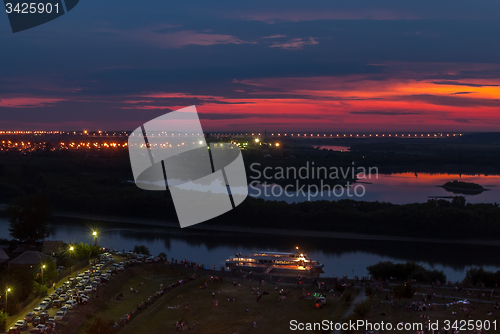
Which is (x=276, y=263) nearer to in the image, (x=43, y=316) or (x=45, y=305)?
(x=45, y=305)

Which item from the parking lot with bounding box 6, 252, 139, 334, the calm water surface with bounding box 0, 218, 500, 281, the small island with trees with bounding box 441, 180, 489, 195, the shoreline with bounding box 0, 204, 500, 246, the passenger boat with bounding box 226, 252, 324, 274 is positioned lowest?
the small island with trees with bounding box 441, 180, 489, 195

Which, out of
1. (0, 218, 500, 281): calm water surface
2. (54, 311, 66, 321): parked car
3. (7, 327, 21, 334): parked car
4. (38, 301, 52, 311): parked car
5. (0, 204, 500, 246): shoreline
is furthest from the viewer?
(0, 204, 500, 246): shoreline

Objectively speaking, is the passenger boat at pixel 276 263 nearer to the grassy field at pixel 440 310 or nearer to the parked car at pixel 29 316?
the grassy field at pixel 440 310

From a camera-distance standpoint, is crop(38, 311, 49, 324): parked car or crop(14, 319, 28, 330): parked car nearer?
crop(14, 319, 28, 330): parked car

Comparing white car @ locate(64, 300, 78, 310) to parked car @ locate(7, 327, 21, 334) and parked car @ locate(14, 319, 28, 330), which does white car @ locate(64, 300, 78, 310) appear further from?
parked car @ locate(7, 327, 21, 334)

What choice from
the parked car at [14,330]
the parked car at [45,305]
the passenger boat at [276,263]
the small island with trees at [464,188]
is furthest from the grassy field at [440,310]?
the small island with trees at [464,188]

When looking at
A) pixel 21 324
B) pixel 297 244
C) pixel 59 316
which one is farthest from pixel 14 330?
pixel 297 244

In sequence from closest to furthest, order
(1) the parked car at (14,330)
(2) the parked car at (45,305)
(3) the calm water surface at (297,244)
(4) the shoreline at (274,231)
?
(1) the parked car at (14,330), (2) the parked car at (45,305), (3) the calm water surface at (297,244), (4) the shoreline at (274,231)

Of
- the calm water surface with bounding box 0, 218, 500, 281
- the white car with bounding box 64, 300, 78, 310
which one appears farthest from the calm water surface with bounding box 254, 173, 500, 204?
the white car with bounding box 64, 300, 78, 310

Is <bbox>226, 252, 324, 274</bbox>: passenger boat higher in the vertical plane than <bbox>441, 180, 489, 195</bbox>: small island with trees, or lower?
higher
